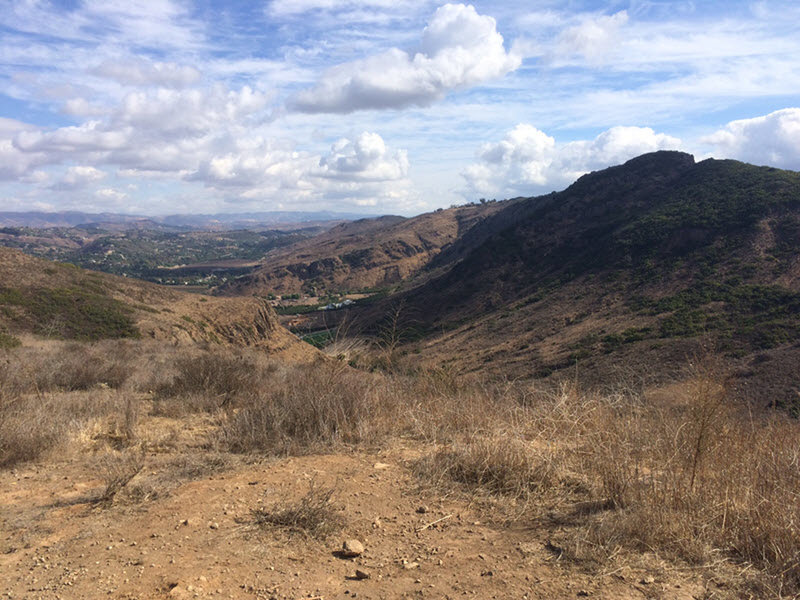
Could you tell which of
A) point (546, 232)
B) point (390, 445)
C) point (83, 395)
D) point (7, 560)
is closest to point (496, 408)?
point (390, 445)

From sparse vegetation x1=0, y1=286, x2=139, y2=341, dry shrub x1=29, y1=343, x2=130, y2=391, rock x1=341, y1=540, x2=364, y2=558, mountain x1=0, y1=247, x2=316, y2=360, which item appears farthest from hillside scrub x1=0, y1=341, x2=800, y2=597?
sparse vegetation x1=0, y1=286, x2=139, y2=341

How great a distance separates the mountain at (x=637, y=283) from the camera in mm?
26312

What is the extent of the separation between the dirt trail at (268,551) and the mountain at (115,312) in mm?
13854

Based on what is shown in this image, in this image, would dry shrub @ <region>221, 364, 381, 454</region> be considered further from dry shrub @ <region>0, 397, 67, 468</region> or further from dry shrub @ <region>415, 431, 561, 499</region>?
dry shrub @ <region>0, 397, 67, 468</region>

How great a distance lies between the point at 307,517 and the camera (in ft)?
9.82

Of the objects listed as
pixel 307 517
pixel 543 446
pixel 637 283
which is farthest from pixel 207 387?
pixel 637 283

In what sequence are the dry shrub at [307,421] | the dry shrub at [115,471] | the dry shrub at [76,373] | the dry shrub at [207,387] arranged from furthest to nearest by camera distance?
the dry shrub at [76,373]
the dry shrub at [207,387]
the dry shrub at [307,421]
the dry shrub at [115,471]

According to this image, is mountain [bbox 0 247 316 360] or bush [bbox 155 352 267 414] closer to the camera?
bush [bbox 155 352 267 414]

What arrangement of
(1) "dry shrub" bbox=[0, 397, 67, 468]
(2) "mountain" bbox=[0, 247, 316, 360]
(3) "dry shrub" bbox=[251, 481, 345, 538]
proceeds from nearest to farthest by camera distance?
(3) "dry shrub" bbox=[251, 481, 345, 538], (1) "dry shrub" bbox=[0, 397, 67, 468], (2) "mountain" bbox=[0, 247, 316, 360]

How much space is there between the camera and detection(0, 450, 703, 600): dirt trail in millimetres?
2404

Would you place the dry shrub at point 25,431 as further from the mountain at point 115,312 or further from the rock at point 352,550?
the mountain at point 115,312

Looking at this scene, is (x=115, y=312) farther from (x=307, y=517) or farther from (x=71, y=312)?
(x=307, y=517)

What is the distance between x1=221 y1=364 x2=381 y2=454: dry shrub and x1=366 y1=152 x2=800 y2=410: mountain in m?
10.7

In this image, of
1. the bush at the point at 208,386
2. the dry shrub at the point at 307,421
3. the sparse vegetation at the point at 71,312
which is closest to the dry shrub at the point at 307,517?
the dry shrub at the point at 307,421
